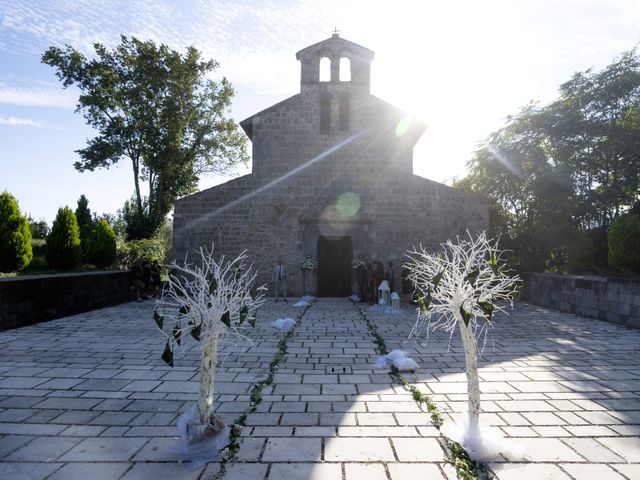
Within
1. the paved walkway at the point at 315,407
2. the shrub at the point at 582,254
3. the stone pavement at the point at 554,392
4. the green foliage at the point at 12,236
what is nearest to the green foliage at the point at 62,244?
the green foliage at the point at 12,236

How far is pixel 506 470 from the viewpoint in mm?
3037

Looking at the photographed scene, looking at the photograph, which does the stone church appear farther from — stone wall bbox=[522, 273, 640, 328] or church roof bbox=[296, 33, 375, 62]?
stone wall bbox=[522, 273, 640, 328]

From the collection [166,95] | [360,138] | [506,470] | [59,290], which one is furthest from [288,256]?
[166,95]

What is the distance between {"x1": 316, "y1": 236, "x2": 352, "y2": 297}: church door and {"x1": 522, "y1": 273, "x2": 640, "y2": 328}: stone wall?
6842 millimetres

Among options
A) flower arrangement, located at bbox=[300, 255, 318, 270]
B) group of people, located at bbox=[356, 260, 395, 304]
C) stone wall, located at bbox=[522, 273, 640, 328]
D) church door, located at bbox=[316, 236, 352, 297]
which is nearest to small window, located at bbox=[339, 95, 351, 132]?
church door, located at bbox=[316, 236, 352, 297]

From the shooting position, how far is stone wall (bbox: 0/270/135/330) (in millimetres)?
8828

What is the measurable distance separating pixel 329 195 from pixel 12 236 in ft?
32.8

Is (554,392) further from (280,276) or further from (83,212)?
(83,212)

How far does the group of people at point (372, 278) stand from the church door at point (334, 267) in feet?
3.78

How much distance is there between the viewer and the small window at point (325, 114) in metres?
16.2

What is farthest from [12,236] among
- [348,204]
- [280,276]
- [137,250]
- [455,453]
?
[455,453]

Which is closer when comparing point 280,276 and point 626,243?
point 626,243

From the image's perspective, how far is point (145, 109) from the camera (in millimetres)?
26375

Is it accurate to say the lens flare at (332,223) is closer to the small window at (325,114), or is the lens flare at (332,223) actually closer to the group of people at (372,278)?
the group of people at (372,278)
